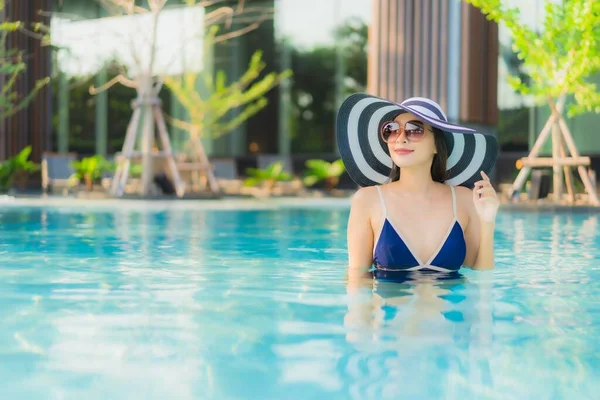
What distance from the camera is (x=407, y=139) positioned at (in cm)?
473

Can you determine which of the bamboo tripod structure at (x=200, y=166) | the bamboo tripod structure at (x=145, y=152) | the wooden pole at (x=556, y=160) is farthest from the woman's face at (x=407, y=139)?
the bamboo tripod structure at (x=200, y=166)

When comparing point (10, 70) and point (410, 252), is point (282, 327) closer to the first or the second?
point (410, 252)

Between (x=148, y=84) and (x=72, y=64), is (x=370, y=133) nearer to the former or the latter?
(x=148, y=84)

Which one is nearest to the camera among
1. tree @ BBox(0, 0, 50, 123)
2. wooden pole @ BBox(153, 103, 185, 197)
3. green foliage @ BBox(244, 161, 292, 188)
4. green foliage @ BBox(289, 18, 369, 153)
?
tree @ BBox(0, 0, 50, 123)

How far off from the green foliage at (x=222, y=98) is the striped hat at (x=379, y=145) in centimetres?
1729

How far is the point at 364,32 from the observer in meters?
25.5

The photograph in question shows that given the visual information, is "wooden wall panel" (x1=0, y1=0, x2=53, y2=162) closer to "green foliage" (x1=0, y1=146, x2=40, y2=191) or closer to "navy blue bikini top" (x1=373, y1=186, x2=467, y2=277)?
"green foliage" (x1=0, y1=146, x2=40, y2=191)

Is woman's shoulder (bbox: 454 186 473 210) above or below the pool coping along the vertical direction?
above

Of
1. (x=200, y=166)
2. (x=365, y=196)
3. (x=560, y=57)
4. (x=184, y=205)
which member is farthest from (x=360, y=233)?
(x=200, y=166)

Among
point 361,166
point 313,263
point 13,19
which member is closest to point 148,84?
point 13,19

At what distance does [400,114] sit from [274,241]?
4.15m

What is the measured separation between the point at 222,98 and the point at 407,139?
21.9 metres

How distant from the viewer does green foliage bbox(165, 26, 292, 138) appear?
23828mm

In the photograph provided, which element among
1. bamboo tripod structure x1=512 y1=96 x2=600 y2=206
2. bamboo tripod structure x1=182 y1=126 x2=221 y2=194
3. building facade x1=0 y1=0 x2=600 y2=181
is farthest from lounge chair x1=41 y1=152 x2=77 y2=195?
bamboo tripod structure x1=512 y1=96 x2=600 y2=206
